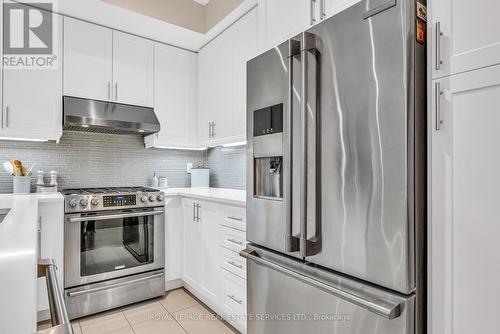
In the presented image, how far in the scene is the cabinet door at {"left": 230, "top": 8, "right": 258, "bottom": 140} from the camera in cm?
237

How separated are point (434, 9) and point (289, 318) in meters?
1.39

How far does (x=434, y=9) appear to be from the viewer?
3.27 ft

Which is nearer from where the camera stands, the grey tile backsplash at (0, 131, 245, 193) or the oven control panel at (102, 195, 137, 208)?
the oven control panel at (102, 195, 137, 208)

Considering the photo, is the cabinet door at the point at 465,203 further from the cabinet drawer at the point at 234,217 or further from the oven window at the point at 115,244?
the oven window at the point at 115,244

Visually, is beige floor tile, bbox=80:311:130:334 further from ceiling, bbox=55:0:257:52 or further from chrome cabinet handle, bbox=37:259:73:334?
ceiling, bbox=55:0:257:52

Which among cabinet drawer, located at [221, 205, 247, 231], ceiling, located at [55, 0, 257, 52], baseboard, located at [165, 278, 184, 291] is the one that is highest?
ceiling, located at [55, 0, 257, 52]

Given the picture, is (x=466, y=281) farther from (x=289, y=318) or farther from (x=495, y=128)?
(x=289, y=318)

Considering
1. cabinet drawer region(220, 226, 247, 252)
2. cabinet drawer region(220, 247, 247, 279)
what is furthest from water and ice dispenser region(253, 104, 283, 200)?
cabinet drawer region(220, 247, 247, 279)

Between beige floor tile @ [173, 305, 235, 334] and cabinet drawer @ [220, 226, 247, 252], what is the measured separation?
0.60m

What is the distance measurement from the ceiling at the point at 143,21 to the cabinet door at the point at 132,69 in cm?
10

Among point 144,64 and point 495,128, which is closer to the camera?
point 495,128

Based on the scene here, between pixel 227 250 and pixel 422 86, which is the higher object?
pixel 422 86

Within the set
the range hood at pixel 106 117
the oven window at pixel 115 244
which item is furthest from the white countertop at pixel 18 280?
the range hood at pixel 106 117

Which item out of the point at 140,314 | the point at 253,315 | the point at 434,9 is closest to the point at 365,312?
the point at 253,315
